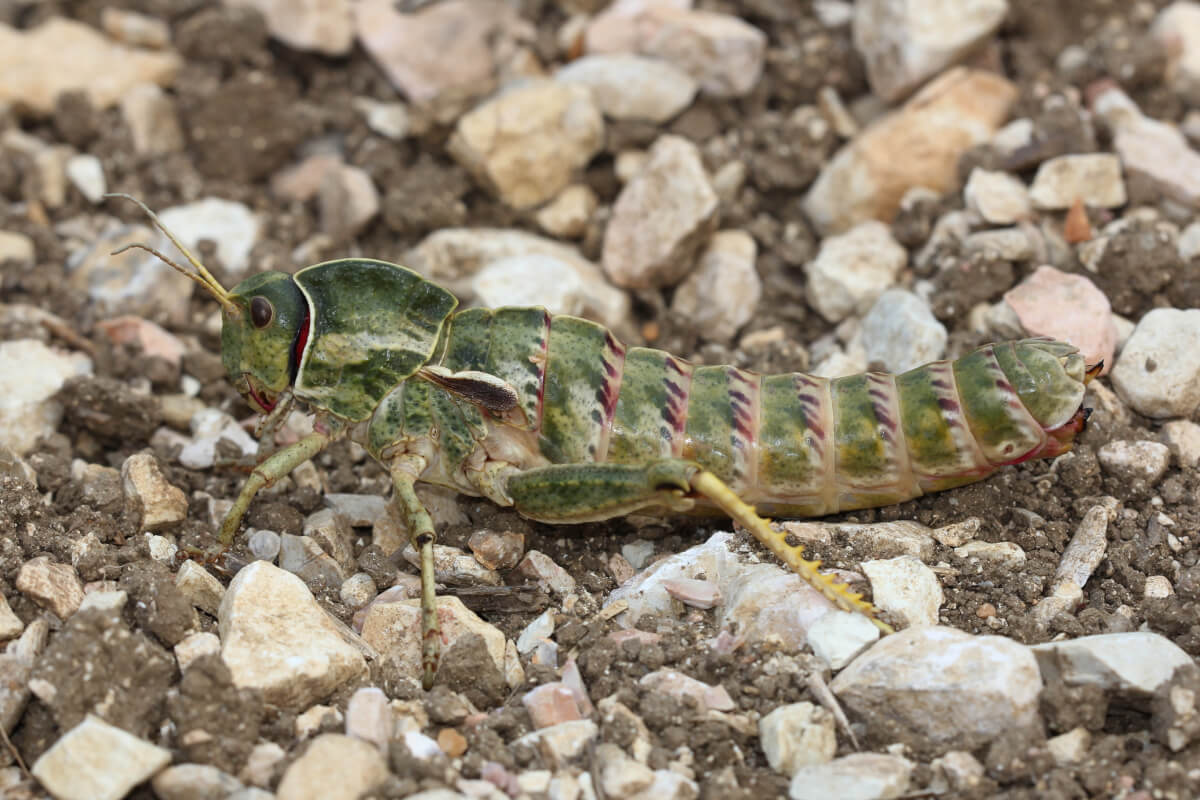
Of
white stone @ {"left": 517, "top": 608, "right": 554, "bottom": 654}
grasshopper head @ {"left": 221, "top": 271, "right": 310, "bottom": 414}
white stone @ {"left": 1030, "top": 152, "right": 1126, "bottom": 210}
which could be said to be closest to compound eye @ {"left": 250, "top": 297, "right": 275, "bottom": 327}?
grasshopper head @ {"left": 221, "top": 271, "right": 310, "bottom": 414}

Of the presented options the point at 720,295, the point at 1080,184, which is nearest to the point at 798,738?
the point at 720,295

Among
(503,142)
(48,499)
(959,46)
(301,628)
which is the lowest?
(48,499)

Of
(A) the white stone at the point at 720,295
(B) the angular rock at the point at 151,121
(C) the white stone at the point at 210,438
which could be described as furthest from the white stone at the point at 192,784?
(B) the angular rock at the point at 151,121

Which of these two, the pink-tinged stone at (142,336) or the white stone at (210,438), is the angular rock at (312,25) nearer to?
the pink-tinged stone at (142,336)

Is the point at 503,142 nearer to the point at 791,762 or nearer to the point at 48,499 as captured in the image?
the point at 48,499

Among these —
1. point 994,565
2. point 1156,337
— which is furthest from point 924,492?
point 1156,337

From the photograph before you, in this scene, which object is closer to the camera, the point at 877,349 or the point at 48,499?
the point at 48,499

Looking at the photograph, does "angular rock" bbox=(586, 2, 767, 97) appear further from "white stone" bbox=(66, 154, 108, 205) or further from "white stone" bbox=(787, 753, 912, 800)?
"white stone" bbox=(787, 753, 912, 800)

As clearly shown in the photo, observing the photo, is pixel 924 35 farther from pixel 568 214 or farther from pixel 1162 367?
pixel 1162 367
